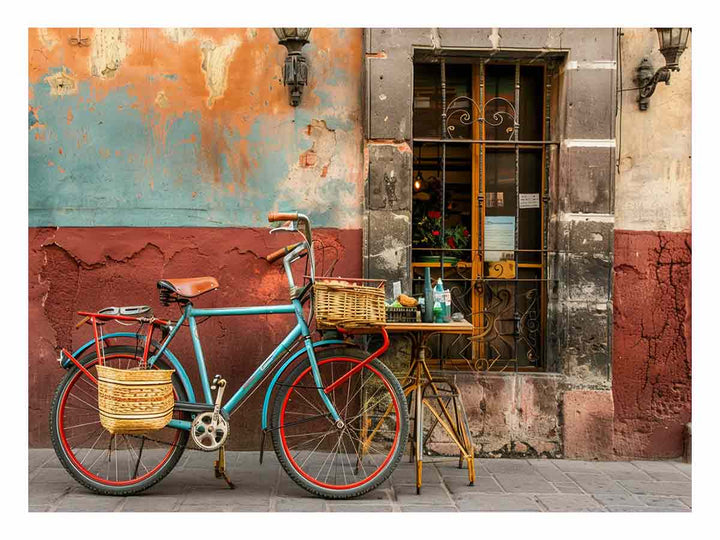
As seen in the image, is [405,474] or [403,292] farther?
[403,292]

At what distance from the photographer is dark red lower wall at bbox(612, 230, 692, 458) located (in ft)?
18.4

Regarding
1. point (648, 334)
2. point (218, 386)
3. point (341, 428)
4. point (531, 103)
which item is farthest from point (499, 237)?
point (218, 386)

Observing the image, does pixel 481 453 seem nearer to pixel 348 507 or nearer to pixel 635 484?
pixel 635 484

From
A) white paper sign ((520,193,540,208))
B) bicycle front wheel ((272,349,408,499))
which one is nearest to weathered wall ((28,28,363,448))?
bicycle front wheel ((272,349,408,499))

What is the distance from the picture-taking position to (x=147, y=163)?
547 centimetres

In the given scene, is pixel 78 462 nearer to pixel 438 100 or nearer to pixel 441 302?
pixel 441 302

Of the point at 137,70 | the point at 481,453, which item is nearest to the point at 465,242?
the point at 481,453

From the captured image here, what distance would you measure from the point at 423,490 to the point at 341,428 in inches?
26.2

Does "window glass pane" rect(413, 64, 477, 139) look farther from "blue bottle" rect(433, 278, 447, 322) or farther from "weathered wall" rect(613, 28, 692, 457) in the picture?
"blue bottle" rect(433, 278, 447, 322)

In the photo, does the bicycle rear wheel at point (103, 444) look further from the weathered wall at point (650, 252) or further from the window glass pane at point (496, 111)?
the weathered wall at point (650, 252)

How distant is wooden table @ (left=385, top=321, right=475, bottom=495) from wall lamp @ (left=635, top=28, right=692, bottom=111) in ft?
7.15

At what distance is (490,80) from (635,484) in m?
2.98

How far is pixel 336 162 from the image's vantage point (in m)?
5.52

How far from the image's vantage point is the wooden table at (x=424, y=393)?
15.5 ft
